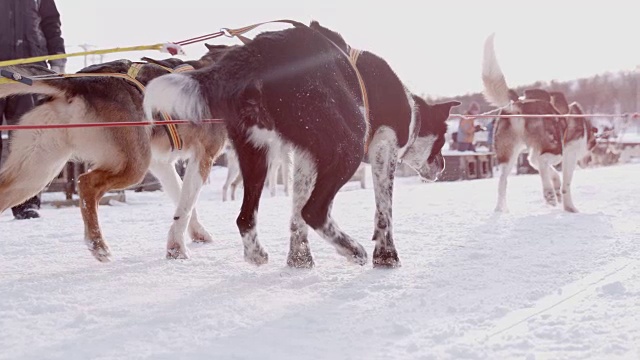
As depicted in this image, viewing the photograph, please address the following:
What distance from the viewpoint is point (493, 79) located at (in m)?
8.20

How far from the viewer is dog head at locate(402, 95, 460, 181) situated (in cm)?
480

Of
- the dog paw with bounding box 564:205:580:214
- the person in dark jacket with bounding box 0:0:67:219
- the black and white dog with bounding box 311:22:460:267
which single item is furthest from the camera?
the dog paw with bounding box 564:205:580:214

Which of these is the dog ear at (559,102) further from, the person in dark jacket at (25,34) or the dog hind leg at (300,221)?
the person in dark jacket at (25,34)

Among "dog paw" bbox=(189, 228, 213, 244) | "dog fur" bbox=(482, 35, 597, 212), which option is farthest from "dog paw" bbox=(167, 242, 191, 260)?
"dog fur" bbox=(482, 35, 597, 212)

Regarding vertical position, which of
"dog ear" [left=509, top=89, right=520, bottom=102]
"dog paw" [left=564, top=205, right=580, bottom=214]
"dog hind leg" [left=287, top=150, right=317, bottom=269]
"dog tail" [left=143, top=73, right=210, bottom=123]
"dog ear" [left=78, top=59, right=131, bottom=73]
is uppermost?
"dog ear" [left=78, top=59, right=131, bottom=73]

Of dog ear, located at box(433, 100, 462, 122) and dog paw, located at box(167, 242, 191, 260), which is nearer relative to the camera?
dog paw, located at box(167, 242, 191, 260)

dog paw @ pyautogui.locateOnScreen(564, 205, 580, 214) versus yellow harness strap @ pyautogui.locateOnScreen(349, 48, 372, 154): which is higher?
yellow harness strap @ pyautogui.locateOnScreen(349, 48, 372, 154)

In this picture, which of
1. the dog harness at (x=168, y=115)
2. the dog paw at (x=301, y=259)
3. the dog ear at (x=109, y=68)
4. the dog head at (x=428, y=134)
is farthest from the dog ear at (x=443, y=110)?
the dog ear at (x=109, y=68)

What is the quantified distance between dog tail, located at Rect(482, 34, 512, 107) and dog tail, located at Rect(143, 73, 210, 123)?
567 centimetres

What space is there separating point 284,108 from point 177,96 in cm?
56

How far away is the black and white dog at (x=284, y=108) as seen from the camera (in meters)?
3.30

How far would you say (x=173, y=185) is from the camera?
5.26 meters

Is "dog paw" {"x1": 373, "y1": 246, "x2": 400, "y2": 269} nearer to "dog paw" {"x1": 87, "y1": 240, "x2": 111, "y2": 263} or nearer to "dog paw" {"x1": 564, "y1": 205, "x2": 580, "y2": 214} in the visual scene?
"dog paw" {"x1": 87, "y1": 240, "x2": 111, "y2": 263}

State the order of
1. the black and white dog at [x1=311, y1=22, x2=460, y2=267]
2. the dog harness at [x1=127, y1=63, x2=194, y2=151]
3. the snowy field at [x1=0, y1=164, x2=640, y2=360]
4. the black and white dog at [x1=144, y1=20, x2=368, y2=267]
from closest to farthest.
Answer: the snowy field at [x1=0, y1=164, x2=640, y2=360] → the black and white dog at [x1=144, y1=20, x2=368, y2=267] → the black and white dog at [x1=311, y1=22, x2=460, y2=267] → the dog harness at [x1=127, y1=63, x2=194, y2=151]
